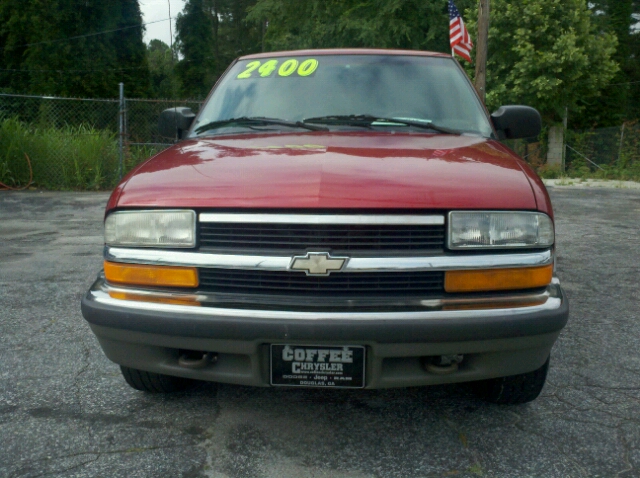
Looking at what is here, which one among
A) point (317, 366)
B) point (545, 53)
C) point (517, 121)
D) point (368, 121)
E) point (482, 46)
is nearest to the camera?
point (317, 366)

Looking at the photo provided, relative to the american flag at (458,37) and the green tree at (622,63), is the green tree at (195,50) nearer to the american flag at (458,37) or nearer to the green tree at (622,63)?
the green tree at (622,63)

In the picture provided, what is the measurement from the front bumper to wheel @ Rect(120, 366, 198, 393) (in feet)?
1.24

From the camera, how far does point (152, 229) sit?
256cm

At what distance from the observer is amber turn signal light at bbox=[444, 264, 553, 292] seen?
96.0 inches

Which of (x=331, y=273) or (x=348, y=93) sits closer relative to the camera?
(x=331, y=273)

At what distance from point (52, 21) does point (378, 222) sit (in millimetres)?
35530

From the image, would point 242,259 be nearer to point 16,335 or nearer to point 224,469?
point 224,469

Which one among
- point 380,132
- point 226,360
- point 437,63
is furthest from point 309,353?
point 437,63

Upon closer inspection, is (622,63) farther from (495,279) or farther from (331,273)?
(331,273)

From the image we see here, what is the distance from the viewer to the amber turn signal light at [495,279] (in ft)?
8.00

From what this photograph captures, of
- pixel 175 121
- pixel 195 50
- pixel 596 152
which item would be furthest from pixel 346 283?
pixel 195 50

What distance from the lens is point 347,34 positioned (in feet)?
92.2

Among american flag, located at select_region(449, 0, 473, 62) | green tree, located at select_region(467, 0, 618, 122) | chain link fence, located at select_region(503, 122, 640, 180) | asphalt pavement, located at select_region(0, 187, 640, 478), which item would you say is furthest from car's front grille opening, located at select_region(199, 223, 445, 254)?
green tree, located at select_region(467, 0, 618, 122)

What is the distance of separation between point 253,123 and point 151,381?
1386mm
